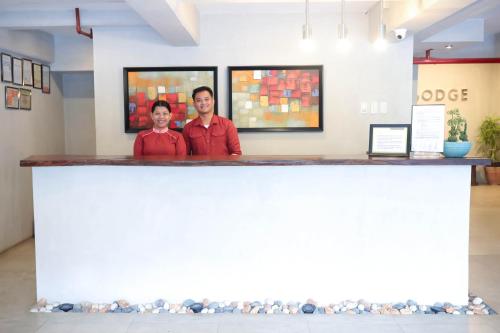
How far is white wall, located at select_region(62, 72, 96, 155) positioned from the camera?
21.9 ft

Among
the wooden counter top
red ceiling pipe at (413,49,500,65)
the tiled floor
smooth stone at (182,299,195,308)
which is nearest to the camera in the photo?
the tiled floor

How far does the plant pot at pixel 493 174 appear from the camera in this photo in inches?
372

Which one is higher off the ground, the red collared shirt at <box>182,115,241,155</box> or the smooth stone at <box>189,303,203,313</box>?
the red collared shirt at <box>182,115,241,155</box>

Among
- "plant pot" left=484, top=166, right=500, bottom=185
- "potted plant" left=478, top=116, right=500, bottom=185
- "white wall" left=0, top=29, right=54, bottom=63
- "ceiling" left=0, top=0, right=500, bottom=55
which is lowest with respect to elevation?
"plant pot" left=484, top=166, right=500, bottom=185

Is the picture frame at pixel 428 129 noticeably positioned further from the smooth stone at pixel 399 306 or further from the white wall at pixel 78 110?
the white wall at pixel 78 110

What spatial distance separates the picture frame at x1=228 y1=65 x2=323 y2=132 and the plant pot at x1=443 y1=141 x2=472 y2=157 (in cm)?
188

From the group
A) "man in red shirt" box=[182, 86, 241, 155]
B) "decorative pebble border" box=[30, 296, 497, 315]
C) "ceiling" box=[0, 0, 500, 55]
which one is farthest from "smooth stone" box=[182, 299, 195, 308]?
"ceiling" box=[0, 0, 500, 55]

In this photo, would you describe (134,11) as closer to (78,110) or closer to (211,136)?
(211,136)

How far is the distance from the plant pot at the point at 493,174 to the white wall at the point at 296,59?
529 cm

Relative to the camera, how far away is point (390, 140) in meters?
3.43

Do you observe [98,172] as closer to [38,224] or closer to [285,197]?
[38,224]

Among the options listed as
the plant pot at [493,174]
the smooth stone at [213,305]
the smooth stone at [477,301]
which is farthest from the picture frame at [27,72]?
the plant pot at [493,174]

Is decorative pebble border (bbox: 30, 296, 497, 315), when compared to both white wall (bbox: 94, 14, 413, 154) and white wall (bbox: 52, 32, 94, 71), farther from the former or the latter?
white wall (bbox: 52, 32, 94, 71)

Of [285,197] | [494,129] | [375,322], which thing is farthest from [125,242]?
[494,129]
